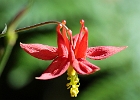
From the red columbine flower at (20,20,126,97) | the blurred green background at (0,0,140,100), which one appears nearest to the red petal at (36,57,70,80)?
the red columbine flower at (20,20,126,97)

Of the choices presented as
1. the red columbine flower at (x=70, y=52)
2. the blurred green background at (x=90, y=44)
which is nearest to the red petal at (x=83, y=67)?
the red columbine flower at (x=70, y=52)

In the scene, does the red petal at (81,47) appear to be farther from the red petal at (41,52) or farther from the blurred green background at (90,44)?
the blurred green background at (90,44)

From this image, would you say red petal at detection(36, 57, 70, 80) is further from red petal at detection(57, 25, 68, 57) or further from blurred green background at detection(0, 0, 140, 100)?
blurred green background at detection(0, 0, 140, 100)

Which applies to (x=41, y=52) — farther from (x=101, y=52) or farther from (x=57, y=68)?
(x=101, y=52)

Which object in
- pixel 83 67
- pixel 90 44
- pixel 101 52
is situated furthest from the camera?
pixel 90 44

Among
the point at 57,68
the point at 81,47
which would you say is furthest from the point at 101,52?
the point at 57,68

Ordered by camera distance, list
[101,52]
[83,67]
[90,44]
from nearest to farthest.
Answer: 1. [83,67]
2. [101,52]
3. [90,44]
